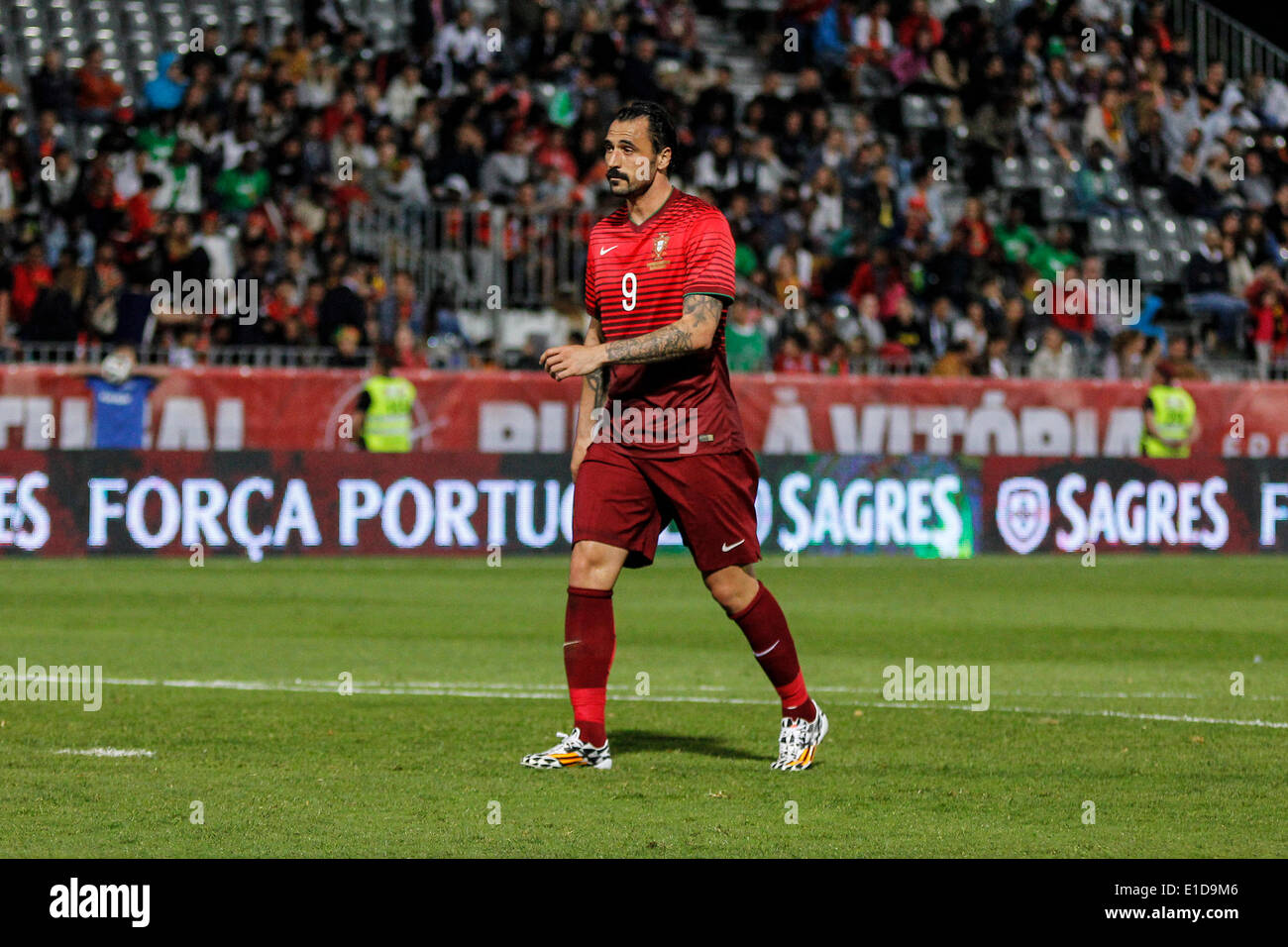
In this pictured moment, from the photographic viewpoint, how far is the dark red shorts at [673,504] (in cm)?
812

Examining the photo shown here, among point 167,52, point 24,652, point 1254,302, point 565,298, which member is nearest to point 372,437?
point 565,298

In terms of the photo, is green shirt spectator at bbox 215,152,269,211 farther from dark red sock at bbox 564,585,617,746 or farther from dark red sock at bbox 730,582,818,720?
dark red sock at bbox 730,582,818,720

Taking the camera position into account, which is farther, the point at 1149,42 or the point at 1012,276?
the point at 1149,42

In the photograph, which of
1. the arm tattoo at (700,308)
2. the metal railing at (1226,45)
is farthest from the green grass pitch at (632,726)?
the metal railing at (1226,45)

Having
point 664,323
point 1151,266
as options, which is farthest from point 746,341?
point 664,323

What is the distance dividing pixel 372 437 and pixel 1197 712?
39.3 ft

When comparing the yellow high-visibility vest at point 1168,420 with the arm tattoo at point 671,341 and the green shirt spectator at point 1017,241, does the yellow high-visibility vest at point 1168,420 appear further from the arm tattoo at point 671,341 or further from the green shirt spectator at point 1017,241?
the arm tattoo at point 671,341

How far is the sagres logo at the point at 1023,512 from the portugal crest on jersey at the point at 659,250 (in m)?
14.5

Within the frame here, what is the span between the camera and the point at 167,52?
25.2 meters

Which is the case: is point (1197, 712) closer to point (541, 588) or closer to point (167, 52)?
point (541, 588)

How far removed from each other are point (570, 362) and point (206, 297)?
14.7 meters

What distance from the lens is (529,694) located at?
1084cm
